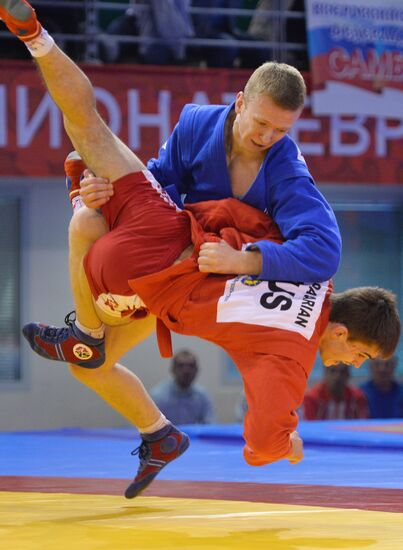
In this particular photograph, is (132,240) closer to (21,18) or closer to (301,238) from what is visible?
(301,238)

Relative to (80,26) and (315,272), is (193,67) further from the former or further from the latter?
(315,272)

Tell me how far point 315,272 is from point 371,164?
17.9 ft

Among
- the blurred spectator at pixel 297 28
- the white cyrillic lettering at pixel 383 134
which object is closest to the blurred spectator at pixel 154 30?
the blurred spectator at pixel 297 28

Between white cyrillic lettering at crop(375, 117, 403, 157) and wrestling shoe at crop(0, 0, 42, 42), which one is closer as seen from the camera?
wrestling shoe at crop(0, 0, 42, 42)

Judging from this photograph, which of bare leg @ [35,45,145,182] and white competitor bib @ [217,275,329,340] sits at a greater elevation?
bare leg @ [35,45,145,182]

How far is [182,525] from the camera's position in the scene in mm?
2848

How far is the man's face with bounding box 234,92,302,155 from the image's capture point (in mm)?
3041

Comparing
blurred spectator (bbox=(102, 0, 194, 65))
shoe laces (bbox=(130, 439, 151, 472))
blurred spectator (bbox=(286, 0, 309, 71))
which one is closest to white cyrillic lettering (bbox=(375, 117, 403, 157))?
blurred spectator (bbox=(286, 0, 309, 71))

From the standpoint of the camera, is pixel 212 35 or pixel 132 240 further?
pixel 212 35

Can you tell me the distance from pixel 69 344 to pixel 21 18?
936mm

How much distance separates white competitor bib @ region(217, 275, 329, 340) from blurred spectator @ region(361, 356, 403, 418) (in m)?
4.34

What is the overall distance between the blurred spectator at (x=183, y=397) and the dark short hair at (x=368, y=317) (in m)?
3.94

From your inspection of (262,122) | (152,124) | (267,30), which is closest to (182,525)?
(262,122)

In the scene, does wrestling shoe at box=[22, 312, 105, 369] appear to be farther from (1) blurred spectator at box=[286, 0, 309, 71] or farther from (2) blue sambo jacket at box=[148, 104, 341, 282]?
(1) blurred spectator at box=[286, 0, 309, 71]
